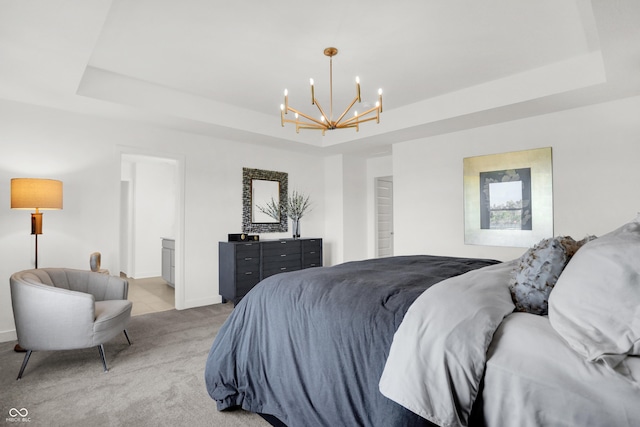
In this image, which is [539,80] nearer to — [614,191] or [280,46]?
[614,191]

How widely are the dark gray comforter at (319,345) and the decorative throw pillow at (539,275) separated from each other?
0.43m

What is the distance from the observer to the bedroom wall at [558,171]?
12.0ft

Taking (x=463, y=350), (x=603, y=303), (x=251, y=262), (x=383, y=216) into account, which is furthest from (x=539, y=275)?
(x=383, y=216)

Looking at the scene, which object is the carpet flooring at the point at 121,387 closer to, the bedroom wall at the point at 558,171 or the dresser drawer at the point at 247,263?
the dresser drawer at the point at 247,263

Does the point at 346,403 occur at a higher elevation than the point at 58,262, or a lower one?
lower

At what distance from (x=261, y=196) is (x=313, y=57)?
2.77 metres

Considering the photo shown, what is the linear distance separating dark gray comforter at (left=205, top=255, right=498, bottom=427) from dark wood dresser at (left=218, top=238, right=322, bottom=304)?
258cm

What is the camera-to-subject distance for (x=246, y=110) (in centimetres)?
484

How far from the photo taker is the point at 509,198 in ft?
14.3

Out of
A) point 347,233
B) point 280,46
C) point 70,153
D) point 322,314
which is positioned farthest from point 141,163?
point 322,314

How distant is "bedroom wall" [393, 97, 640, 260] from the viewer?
3.67m

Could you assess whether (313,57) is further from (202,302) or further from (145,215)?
(145,215)

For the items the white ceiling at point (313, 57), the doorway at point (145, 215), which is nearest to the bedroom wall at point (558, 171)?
the white ceiling at point (313, 57)

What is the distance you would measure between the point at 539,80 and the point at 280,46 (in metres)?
2.57
